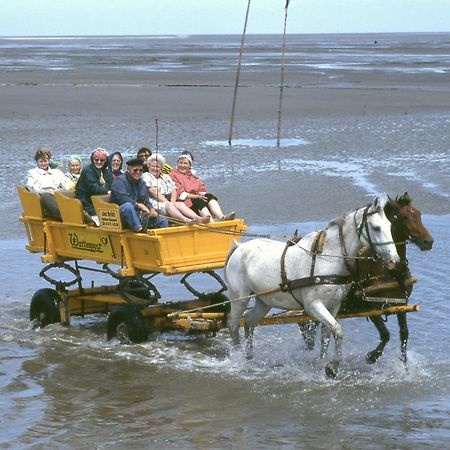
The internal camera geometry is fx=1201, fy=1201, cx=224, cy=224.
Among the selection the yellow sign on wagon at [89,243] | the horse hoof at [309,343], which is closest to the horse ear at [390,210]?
the horse hoof at [309,343]

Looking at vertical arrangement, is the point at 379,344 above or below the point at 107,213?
below

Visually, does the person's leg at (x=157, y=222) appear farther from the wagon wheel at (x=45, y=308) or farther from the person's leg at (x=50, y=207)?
the wagon wheel at (x=45, y=308)

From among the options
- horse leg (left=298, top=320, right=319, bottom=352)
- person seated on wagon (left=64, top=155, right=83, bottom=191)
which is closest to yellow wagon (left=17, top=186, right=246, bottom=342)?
person seated on wagon (left=64, top=155, right=83, bottom=191)

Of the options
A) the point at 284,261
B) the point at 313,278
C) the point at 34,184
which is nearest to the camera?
the point at 313,278

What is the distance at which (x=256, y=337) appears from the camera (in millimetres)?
12359

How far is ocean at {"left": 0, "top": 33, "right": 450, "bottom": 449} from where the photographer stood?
9.33 metres

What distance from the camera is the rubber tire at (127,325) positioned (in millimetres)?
11664

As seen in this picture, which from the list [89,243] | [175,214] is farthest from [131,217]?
[89,243]

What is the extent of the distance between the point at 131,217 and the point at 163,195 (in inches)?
31.5

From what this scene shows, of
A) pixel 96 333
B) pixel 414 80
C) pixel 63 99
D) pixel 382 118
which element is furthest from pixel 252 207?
pixel 414 80

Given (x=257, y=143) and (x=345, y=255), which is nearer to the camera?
(x=345, y=255)

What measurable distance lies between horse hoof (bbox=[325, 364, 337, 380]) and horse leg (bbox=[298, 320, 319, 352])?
109 cm

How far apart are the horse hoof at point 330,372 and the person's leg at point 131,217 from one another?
2287 mm

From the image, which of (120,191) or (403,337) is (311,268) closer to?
(403,337)
